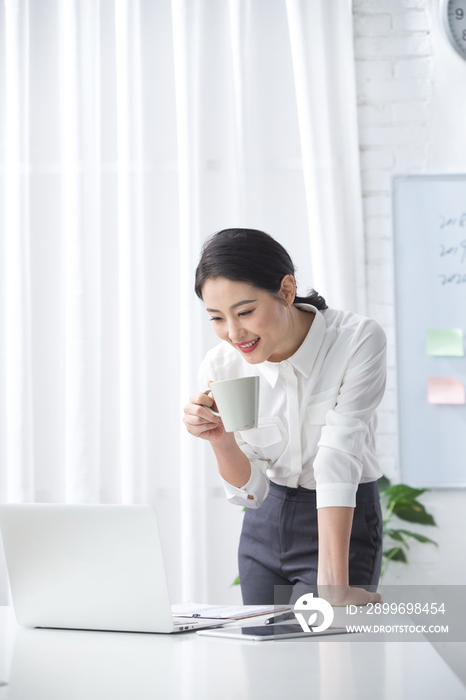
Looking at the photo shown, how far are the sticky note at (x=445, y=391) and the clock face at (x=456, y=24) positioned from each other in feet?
3.81

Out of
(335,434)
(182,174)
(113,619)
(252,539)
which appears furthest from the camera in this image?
(182,174)

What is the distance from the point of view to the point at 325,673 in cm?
68

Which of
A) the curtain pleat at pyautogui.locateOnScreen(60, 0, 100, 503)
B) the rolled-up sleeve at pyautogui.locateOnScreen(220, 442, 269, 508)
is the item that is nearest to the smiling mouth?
the rolled-up sleeve at pyautogui.locateOnScreen(220, 442, 269, 508)

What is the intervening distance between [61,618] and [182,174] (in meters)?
1.63

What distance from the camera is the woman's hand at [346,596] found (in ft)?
3.34

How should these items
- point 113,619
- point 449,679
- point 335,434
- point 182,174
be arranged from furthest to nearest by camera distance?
point 182,174 < point 335,434 < point 113,619 < point 449,679

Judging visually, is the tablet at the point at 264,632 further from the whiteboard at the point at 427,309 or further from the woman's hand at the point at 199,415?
the whiteboard at the point at 427,309

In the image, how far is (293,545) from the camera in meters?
1.34

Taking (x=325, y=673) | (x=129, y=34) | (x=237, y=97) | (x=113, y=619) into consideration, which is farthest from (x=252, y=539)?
(x=129, y=34)

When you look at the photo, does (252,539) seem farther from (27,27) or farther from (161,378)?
(27,27)

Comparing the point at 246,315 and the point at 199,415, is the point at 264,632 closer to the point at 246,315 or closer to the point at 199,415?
the point at 199,415

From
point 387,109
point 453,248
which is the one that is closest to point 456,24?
point 387,109

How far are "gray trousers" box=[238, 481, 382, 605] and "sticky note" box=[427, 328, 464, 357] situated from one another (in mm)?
927

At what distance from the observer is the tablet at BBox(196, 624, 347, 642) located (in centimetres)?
83
